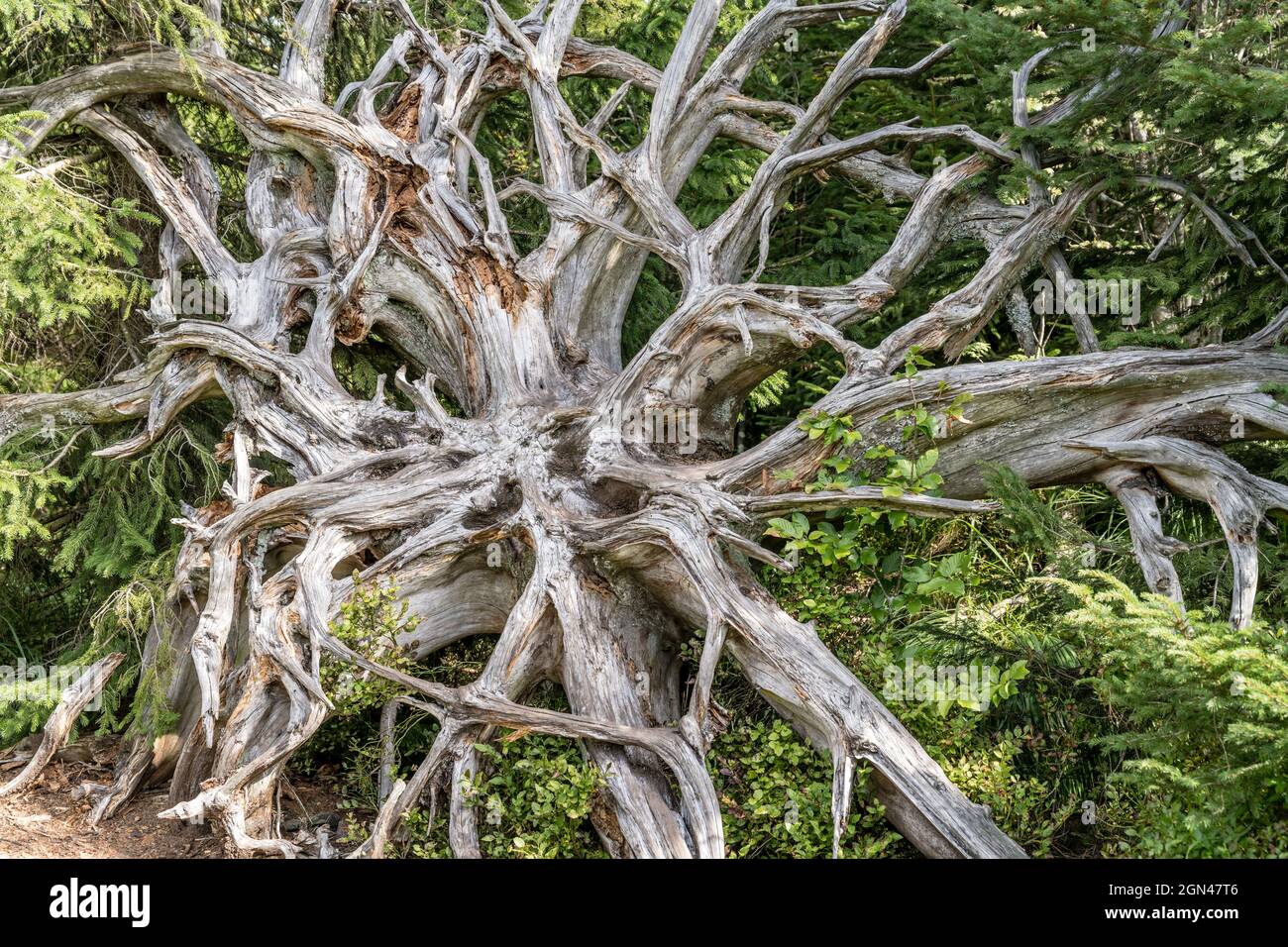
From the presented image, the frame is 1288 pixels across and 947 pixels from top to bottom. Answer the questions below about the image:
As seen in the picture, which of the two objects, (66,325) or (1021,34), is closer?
(1021,34)

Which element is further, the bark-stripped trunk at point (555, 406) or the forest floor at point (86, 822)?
the forest floor at point (86, 822)

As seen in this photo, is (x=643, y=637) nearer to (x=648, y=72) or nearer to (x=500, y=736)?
(x=500, y=736)

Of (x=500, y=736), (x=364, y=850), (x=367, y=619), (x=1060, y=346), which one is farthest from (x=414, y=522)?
(x=1060, y=346)

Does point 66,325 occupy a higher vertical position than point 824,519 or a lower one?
higher

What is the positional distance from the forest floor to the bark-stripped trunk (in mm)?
315

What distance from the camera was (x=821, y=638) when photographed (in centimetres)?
701

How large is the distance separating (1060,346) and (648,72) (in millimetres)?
3792

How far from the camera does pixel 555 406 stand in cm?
756

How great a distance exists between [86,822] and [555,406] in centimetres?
394

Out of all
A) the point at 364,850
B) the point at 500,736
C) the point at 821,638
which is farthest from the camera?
the point at 821,638

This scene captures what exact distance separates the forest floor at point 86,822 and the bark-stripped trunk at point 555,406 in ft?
1.03

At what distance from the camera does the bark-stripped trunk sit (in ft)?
20.4

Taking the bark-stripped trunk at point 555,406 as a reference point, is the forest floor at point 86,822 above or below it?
below

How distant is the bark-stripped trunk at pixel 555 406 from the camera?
6.23m
